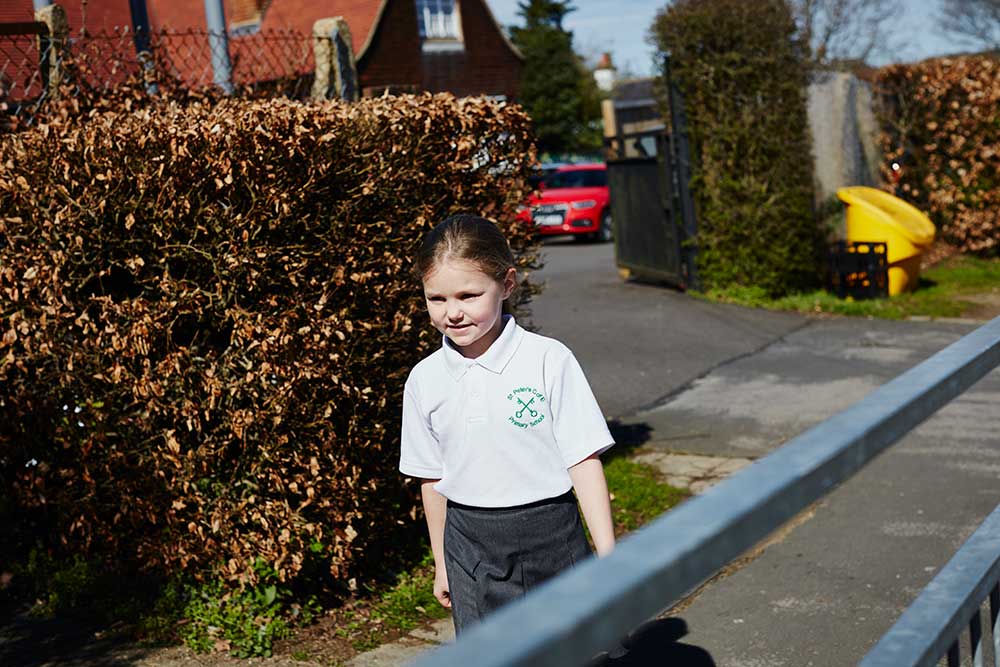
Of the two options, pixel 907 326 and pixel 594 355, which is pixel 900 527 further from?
pixel 907 326

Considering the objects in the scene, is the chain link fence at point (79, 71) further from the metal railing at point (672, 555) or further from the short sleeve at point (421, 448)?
the metal railing at point (672, 555)

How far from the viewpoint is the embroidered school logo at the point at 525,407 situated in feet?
9.44

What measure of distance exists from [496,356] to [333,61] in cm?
413

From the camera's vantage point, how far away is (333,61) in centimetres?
661

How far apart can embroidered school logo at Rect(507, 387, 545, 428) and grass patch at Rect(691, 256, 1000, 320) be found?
31.4 feet

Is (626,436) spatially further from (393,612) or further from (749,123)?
(749,123)

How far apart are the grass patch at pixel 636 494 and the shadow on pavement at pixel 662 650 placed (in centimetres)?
115

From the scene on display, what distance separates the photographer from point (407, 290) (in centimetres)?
472


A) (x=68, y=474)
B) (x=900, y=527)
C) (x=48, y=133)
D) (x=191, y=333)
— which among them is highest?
(x=48, y=133)

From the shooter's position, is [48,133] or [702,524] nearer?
[702,524]

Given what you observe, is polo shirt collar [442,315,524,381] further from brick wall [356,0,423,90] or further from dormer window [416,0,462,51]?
dormer window [416,0,462,51]

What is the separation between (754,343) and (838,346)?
735 millimetres

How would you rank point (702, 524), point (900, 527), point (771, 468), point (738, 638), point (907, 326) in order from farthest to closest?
1. point (907, 326)
2. point (900, 527)
3. point (738, 638)
4. point (771, 468)
5. point (702, 524)

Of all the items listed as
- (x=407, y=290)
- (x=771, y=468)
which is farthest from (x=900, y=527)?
(x=771, y=468)
